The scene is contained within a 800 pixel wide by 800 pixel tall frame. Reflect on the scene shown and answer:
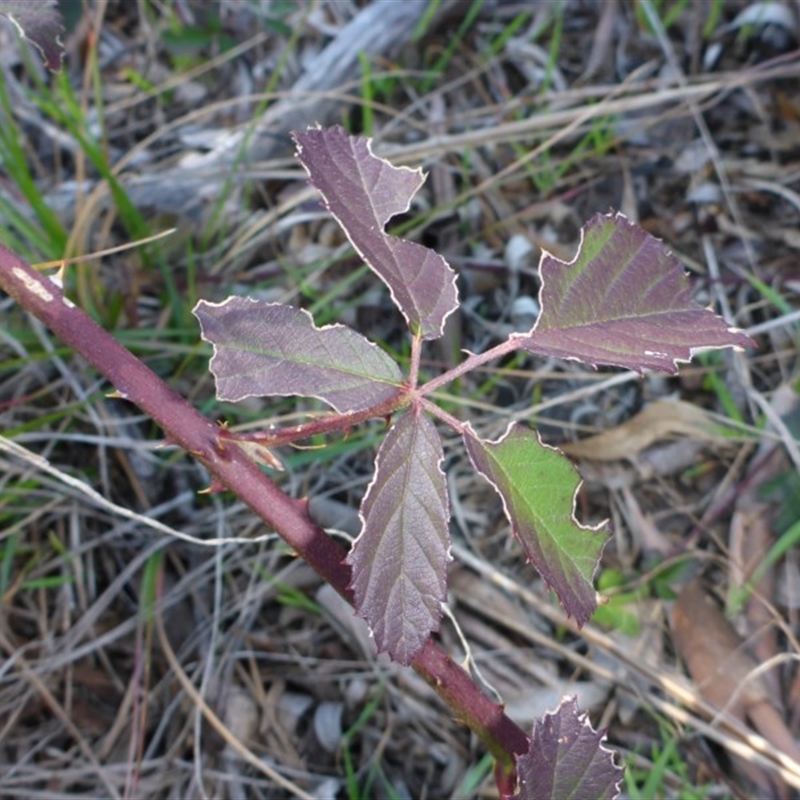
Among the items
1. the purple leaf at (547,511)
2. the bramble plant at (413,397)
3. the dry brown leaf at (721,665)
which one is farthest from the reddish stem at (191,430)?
the dry brown leaf at (721,665)

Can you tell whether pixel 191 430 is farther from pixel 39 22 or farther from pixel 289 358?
pixel 39 22

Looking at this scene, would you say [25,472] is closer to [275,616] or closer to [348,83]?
[275,616]

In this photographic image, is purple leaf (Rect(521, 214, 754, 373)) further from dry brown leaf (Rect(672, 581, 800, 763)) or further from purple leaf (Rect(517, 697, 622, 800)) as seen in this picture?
dry brown leaf (Rect(672, 581, 800, 763))

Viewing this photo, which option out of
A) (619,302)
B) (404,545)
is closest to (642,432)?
(619,302)

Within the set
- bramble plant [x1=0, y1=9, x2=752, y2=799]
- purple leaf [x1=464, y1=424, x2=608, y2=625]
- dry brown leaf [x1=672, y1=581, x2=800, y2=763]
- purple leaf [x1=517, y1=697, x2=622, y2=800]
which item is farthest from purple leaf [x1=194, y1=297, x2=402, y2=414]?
dry brown leaf [x1=672, y1=581, x2=800, y2=763]

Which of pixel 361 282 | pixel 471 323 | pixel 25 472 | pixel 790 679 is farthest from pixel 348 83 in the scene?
pixel 790 679

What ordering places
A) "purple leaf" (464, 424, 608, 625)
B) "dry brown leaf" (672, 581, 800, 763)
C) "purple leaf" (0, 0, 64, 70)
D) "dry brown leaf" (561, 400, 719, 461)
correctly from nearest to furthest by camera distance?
"purple leaf" (464, 424, 608, 625)
"purple leaf" (0, 0, 64, 70)
"dry brown leaf" (672, 581, 800, 763)
"dry brown leaf" (561, 400, 719, 461)

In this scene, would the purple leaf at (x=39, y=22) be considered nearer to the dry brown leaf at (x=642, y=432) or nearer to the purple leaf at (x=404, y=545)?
the purple leaf at (x=404, y=545)
